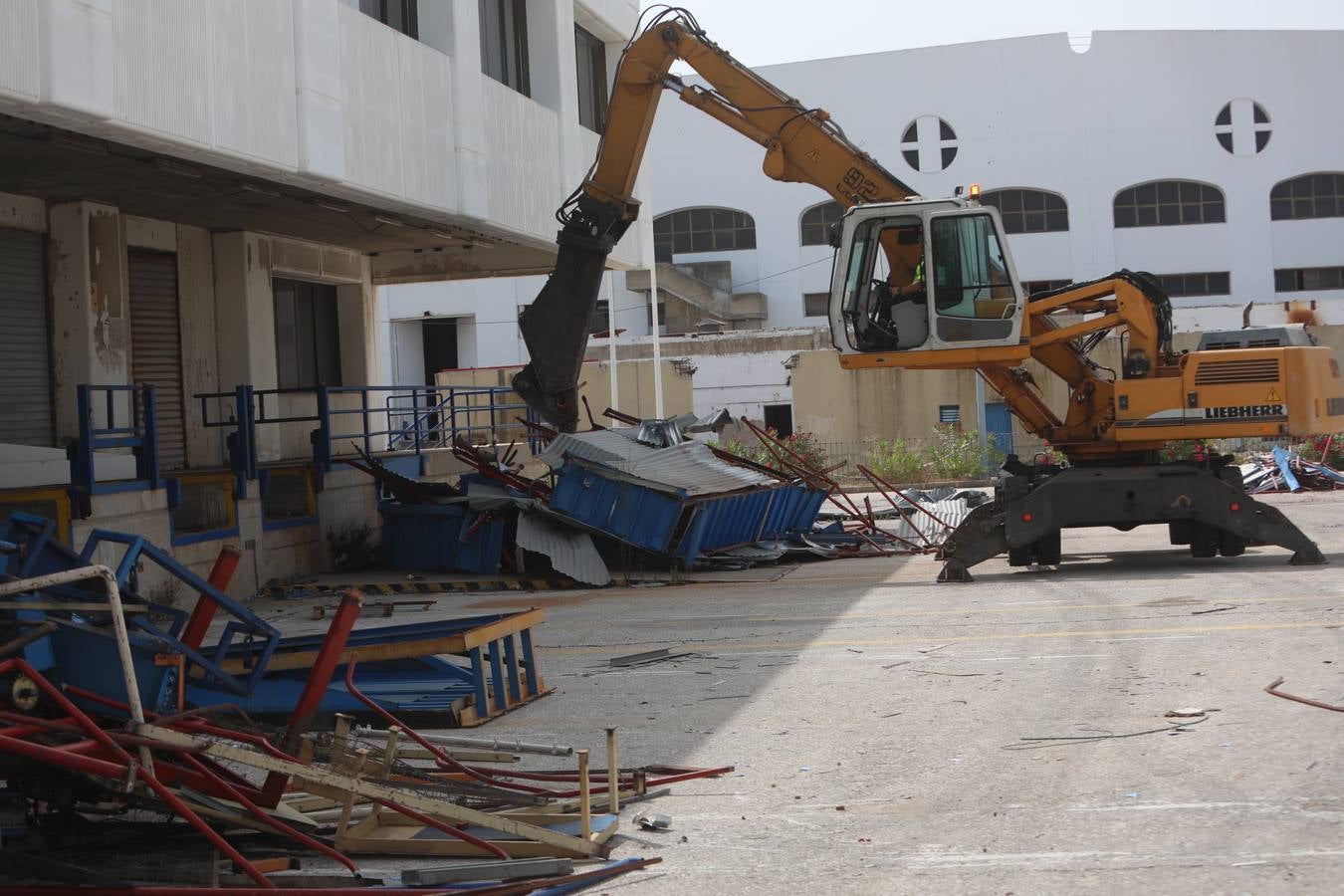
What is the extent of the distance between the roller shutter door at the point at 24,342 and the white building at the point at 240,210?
0.03 m

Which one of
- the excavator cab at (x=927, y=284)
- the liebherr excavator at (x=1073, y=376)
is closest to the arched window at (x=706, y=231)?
the liebherr excavator at (x=1073, y=376)

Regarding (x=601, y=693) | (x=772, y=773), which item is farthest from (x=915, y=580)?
(x=772, y=773)

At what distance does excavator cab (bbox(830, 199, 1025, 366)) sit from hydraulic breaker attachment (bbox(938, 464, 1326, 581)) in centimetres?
160

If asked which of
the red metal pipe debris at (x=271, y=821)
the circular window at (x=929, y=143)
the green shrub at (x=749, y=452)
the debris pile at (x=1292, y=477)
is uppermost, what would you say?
the circular window at (x=929, y=143)

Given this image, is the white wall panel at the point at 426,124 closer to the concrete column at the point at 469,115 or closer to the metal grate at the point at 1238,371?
the concrete column at the point at 469,115

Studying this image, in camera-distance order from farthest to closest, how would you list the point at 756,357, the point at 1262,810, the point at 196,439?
1. the point at 756,357
2. the point at 196,439
3. the point at 1262,810

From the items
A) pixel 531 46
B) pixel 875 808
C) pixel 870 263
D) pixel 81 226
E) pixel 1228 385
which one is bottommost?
pixel 875 808

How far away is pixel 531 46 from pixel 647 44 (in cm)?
538

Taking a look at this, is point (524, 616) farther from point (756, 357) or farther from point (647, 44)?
point (756, 357)

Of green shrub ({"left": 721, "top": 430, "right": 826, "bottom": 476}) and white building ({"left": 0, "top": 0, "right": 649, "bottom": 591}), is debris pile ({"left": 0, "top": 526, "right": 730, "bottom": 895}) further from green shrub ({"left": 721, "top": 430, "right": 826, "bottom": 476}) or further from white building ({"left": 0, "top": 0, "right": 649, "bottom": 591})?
green shrub ({"left": 721, "top": 430, "right": 826, "bottom": 476})

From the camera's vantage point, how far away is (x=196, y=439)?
20219 mm

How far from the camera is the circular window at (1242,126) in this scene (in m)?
52.6

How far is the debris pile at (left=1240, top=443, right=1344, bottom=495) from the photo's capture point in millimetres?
25594

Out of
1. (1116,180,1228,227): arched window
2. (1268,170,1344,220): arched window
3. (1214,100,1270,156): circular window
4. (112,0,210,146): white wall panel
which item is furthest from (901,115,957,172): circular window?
(112,0,210,146): white wall panel
